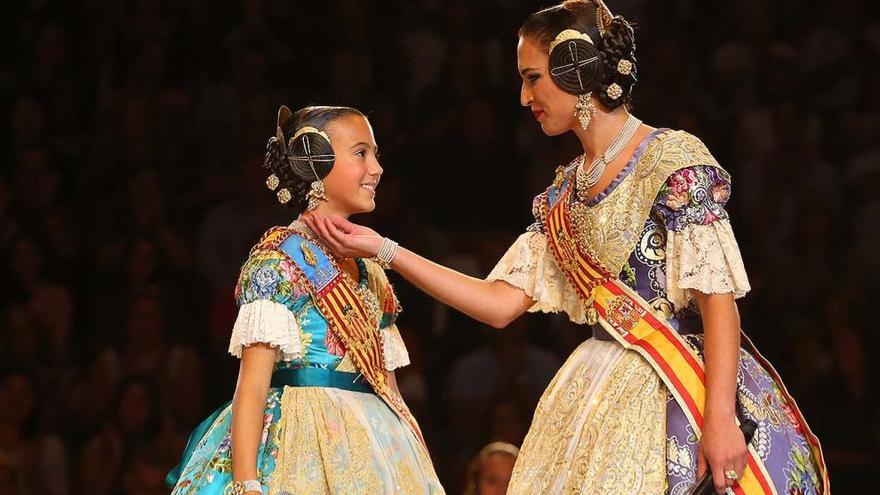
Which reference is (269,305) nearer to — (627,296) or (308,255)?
(308,255)

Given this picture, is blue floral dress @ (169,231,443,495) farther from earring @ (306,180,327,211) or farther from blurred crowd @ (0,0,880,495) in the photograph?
blurred crowd @ (0,0,880,495)

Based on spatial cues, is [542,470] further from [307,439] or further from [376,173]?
[376,173]

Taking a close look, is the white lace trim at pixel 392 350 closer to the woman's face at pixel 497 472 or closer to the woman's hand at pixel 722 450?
the woman's hand at pixel 722 450

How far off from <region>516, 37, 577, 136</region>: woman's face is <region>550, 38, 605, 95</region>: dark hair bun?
0.02 meters

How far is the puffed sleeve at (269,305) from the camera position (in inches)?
102

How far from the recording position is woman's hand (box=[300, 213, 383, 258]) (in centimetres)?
269

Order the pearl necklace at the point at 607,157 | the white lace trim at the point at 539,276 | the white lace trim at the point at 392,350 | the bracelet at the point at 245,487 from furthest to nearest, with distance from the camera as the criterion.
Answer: the white lace trim at the point at 392,350 → the white lace trim at the point at 539,276 → the pearl necklace at the point at 607,157 → the bracelet at the point at 245,487

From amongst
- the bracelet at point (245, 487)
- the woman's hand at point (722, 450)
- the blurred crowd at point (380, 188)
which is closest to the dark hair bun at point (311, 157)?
A: the bracelet at point (245, 487)

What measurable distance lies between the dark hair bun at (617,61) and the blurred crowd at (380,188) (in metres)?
1.91

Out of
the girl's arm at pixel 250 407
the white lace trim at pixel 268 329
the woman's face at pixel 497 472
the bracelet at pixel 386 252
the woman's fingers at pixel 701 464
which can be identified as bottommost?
the woman's face at pixel 497 472

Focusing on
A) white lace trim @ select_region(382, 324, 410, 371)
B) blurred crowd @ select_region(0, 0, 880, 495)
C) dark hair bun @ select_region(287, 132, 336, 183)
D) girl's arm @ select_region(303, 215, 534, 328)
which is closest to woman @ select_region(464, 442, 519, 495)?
blurred crowd @ select_region(0, 0, 880, 495)

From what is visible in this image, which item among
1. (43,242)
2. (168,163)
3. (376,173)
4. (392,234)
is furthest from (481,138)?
(376,173)

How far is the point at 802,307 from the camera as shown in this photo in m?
4.61

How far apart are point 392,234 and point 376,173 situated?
1.97 m
